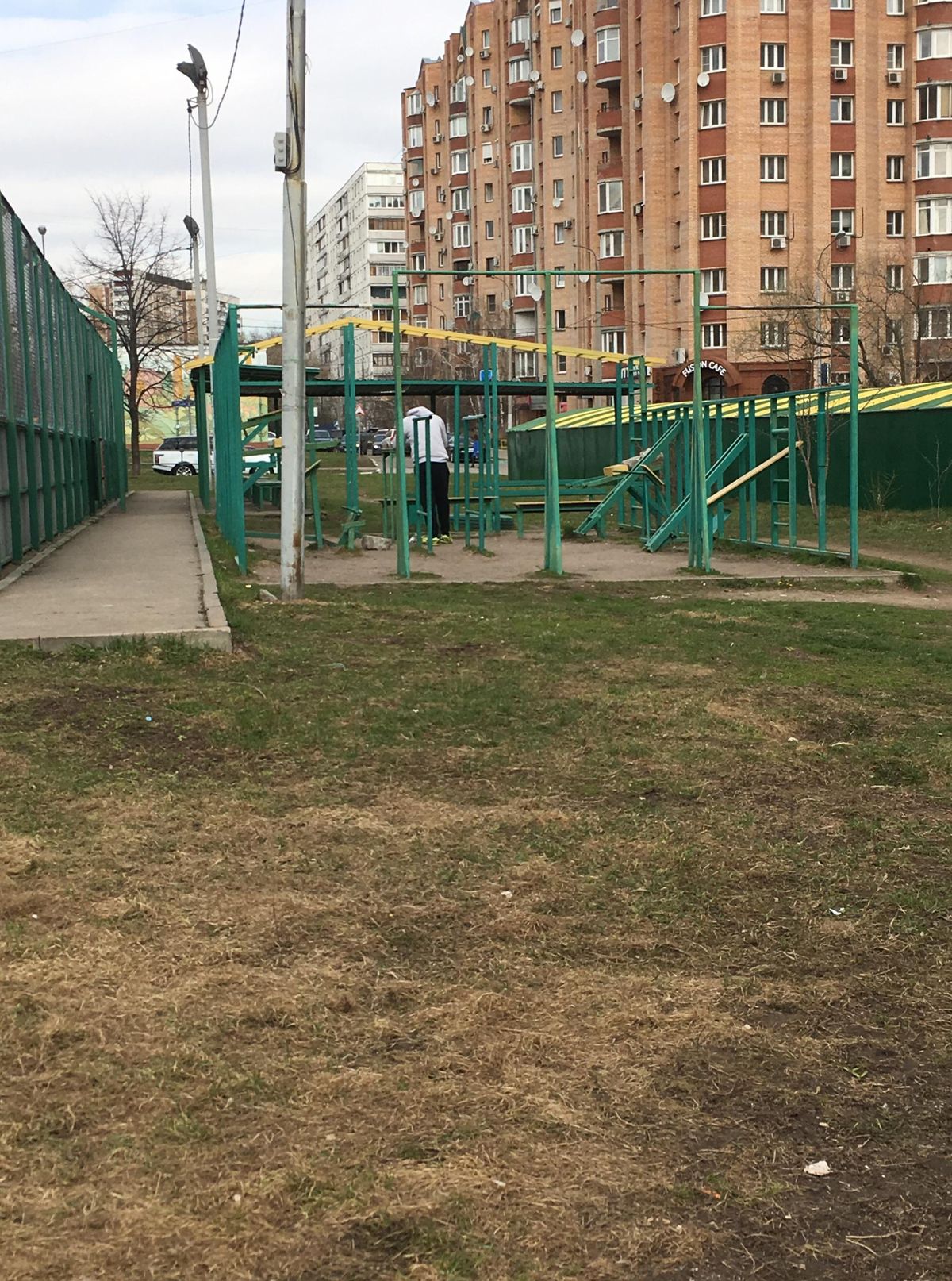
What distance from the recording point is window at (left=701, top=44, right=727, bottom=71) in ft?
191

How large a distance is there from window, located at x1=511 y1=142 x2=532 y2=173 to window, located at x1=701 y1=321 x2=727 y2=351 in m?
28.7

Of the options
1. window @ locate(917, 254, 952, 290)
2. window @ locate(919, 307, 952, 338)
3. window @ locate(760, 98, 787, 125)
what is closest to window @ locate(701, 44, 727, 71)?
window @ locate(760, 98, 787, 125)

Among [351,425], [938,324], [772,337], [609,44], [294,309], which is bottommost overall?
[351,425]

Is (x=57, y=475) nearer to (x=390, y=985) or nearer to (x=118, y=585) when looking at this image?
(x=118, y=585)

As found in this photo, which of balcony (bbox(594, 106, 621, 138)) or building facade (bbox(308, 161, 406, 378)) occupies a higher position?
building facade (bbox(308, 161, 406, 378))

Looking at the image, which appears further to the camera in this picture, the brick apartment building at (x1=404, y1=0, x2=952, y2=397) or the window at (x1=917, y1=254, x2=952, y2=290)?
the window at (x1=917, y1=254, x2=952, y2=290)

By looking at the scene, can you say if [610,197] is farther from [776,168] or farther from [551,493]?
[551,493]

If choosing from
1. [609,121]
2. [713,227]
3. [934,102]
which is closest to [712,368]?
[713,227]

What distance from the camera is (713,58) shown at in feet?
193

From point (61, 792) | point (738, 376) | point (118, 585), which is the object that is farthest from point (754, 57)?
point (61, 792)

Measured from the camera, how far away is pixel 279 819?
545cm

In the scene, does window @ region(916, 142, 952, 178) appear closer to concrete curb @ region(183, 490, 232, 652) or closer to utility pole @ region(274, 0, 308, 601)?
concrete curb @ region(183, 490, 232, 652)

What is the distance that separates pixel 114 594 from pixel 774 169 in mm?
53660

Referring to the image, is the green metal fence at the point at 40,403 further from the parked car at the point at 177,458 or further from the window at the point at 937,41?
the window at the point at 937,41
